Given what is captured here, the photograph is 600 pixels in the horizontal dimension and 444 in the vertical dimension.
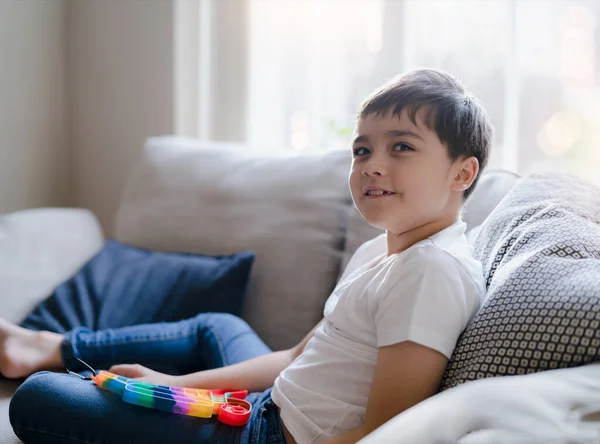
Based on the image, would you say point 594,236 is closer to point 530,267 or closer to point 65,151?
point 530,267

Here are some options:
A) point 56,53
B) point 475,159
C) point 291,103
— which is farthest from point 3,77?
point 475,159

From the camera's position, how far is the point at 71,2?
2543mm

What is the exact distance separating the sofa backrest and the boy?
17.0 inches

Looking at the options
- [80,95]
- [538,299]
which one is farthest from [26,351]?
[80,95]

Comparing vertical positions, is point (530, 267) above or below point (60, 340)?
above

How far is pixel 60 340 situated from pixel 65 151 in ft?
4.38

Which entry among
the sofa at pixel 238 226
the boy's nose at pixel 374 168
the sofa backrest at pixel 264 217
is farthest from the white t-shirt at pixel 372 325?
the sofa backrest at pixel 264 217

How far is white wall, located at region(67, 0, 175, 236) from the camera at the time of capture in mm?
2410

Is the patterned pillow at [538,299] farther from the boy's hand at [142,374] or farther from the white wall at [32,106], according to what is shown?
the white wall at [32,106]

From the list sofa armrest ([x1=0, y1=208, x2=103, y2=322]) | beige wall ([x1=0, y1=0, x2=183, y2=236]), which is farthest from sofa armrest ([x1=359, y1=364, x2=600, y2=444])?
beige wall ([x1=0, y1=0, x2=183, y2=236])

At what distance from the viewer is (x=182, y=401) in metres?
1.06

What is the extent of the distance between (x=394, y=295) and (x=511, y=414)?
0.29m

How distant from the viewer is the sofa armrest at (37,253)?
64.6 inches

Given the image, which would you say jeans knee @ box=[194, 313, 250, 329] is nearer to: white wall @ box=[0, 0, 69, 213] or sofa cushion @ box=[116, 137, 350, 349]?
sofa cushion @ box=[116, 137, 350, 349]
